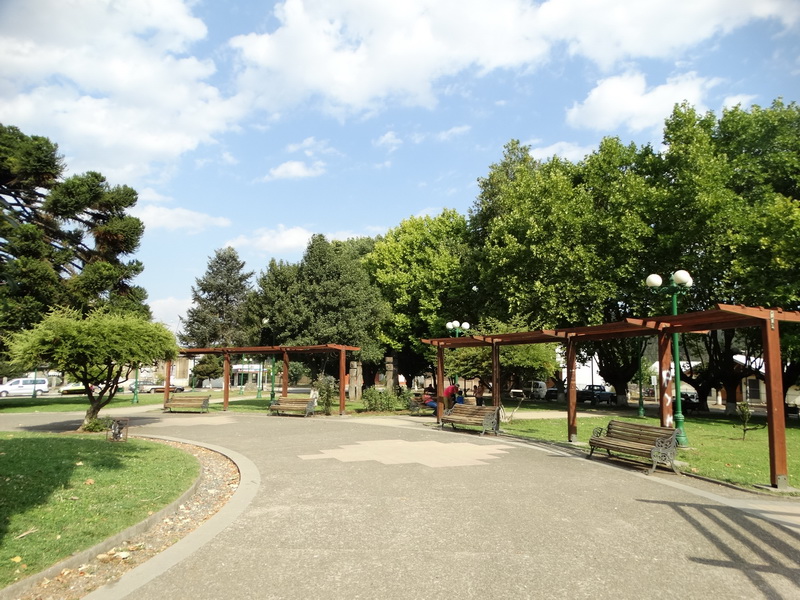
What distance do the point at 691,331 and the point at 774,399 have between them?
3.71 meters

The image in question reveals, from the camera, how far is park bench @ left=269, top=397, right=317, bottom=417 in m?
23.7

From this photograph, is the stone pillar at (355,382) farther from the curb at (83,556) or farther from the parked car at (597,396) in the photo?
the curb at (83,556)

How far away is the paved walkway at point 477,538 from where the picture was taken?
4.74 m

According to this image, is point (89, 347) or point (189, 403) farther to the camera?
point (189, 403)

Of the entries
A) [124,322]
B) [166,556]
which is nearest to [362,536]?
[166,556]

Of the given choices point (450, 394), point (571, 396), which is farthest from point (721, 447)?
point (450, 394)

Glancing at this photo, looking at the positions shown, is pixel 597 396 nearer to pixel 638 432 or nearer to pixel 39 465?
pixel 638 432

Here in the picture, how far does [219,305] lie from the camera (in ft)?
227

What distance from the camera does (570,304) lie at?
29.3m

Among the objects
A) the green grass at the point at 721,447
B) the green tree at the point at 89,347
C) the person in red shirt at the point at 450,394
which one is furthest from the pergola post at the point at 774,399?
the green tree at the point at 89,347

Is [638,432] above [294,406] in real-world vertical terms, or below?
above

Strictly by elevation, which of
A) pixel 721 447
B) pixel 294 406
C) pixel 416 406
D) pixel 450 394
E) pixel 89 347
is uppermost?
pixel 89 347

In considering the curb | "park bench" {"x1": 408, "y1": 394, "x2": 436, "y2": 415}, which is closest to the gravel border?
the curb

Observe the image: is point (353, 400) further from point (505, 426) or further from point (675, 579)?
point (675, 579)
